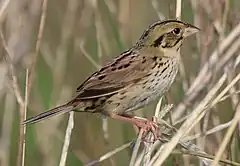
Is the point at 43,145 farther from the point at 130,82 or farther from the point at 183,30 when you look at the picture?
the point at 183,30

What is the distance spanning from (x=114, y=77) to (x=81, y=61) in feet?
3.45

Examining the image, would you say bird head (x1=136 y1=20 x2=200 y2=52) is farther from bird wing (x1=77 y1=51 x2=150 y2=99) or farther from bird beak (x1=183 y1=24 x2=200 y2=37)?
bird wing (x1=77 y1=51 x2=150 y2=99)

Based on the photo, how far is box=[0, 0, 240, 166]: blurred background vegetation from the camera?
3439 millimetres

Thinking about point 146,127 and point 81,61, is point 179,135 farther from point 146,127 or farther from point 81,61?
point 81,61

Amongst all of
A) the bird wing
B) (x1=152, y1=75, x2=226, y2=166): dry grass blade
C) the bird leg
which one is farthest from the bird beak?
(x1=152, y1=75, x2=226, y2=166): dry grass blade

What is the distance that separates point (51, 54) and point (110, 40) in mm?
371

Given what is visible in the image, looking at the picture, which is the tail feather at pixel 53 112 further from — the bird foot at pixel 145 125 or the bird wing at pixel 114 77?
the bird foot at pixel 145 125

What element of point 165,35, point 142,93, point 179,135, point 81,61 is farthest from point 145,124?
point 81,61

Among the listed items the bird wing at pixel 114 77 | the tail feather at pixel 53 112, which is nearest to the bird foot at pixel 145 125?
the bird wing at pixel 114 77

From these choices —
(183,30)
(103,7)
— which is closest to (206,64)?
(183,30)

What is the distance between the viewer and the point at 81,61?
14.1ft

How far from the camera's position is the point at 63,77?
13.0 feet

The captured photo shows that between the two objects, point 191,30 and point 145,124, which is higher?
point 191,30

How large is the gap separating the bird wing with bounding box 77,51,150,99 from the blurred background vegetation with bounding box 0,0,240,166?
0.22m
